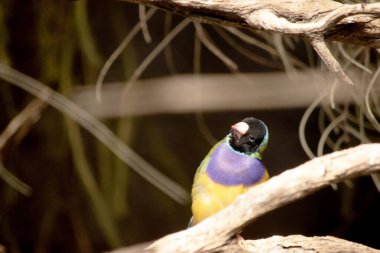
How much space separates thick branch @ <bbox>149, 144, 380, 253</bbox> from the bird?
1.85 ft

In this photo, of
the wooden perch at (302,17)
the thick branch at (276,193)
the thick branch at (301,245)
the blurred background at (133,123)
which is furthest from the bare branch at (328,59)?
the blurred background at (133,123)

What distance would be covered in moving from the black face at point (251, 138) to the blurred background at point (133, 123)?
342 millimetres

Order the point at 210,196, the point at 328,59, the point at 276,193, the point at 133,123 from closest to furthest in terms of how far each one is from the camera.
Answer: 1. the point at 276,193
2. the point at 328,59
3. the point at 210,196
4. the point at 133,123

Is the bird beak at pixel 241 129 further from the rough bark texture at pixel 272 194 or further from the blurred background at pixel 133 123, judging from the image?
the rough bark texture at pixel 272 194

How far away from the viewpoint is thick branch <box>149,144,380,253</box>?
1.15 meters

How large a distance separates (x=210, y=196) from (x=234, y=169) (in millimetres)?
86

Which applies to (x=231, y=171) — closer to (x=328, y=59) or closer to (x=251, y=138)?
(x=251, y=138)

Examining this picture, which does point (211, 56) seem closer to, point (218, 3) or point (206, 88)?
point (206, 88)

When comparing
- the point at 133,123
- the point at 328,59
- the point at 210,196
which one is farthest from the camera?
the point at 133,123

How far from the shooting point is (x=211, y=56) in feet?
9.62

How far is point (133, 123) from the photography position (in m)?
2.78

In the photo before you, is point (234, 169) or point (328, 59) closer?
point (328, 59)

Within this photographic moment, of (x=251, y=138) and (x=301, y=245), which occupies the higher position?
(x=251, y=138)

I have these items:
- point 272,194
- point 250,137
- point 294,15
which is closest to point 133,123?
point 250,137
